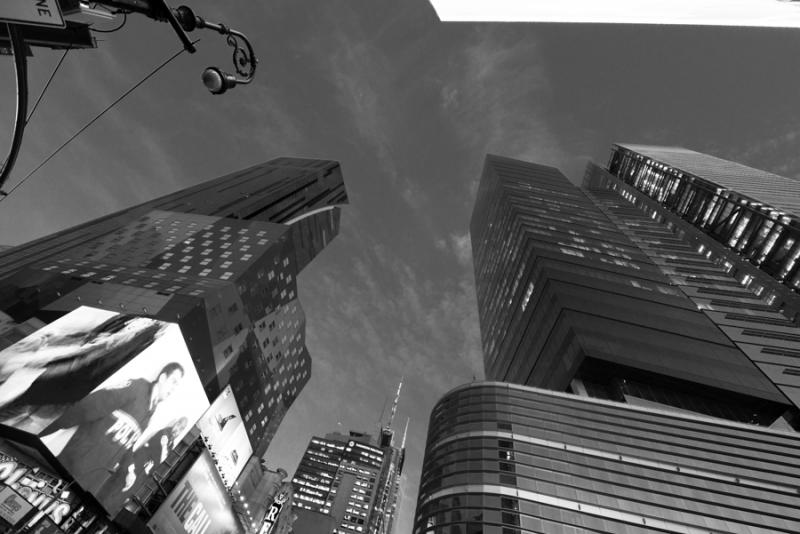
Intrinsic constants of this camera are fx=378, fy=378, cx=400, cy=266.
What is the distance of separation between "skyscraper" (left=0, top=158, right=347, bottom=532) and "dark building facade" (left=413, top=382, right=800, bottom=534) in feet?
75.4

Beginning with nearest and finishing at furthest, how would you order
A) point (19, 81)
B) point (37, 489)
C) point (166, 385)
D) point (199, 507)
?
point (19, 81) → point (37, 489) → point (199, 507) → point (166, 385)

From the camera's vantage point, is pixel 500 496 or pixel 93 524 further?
A: pixel 500 496

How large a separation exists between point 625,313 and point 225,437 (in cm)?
6136

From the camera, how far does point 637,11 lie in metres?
7.34

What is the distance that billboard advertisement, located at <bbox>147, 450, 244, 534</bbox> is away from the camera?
26.9m

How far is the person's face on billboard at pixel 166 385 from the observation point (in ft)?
100

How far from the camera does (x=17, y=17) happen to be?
4.82 m

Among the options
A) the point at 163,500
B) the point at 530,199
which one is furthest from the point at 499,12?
the point at 530,199

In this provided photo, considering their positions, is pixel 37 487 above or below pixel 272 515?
below

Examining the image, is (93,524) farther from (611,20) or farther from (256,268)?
(256,268)

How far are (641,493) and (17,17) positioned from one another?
51.3m

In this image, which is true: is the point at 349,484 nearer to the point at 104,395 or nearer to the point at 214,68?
the point at 104,395

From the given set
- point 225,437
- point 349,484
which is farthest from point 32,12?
point 349,484

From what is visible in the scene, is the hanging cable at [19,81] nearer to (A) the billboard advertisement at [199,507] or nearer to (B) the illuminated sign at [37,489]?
(B) the illuminated sign at [37,489]
